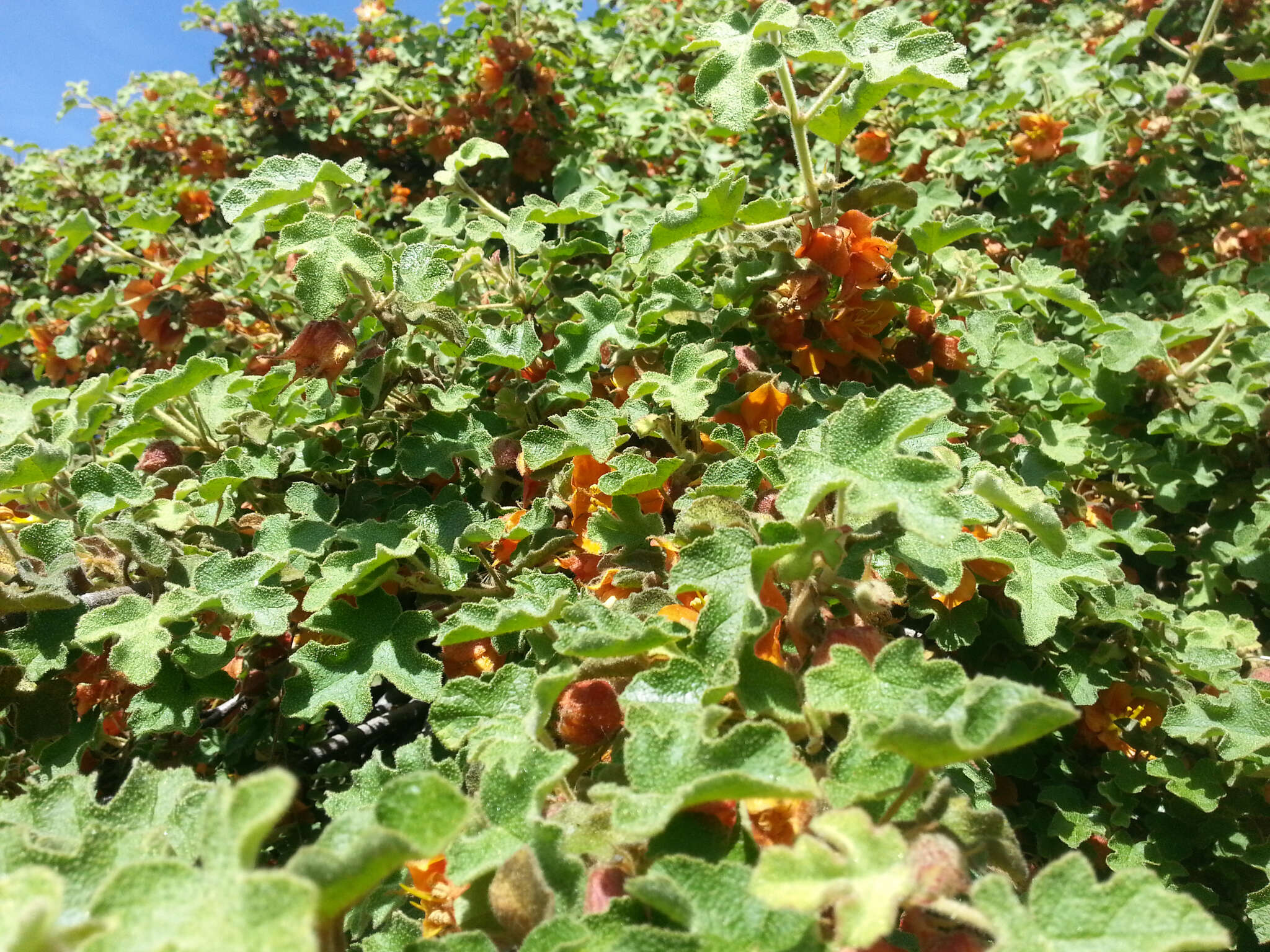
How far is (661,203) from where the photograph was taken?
289 centimetres

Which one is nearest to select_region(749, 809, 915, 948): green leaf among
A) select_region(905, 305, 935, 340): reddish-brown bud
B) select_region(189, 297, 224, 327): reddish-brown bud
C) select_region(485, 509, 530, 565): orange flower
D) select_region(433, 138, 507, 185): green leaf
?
select_region(485, 509, 530, 565): orange flower

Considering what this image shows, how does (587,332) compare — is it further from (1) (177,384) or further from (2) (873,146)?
(2) (873,146)

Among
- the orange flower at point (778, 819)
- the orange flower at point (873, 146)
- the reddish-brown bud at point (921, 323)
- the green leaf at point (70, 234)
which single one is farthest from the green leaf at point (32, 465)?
the orange flower at point (873, 146)

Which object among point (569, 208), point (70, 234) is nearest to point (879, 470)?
point (569, 208)

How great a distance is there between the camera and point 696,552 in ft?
3.27

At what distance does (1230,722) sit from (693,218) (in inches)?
49.2

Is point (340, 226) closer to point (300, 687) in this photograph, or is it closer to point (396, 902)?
point (300, 687)

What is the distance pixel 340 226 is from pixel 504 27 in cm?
233

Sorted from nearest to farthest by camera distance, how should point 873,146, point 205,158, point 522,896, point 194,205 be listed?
point 522,896 → point 873,146 → point 194,205 → point 205,158

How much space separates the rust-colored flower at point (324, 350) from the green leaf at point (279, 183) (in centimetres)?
21

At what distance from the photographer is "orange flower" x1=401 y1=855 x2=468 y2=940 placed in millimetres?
965

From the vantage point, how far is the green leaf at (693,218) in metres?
1.39

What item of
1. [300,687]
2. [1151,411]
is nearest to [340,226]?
[300,687]

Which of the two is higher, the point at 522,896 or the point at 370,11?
the point at 370,11
